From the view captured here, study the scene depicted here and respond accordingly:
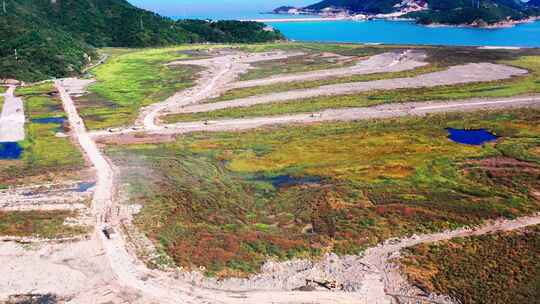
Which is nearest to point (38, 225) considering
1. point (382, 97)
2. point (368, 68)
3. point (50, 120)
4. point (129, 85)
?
point (50, 120)

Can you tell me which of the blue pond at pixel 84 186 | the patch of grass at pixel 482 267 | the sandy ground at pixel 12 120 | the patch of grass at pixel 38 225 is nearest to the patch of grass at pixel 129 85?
the sandy ground at pixel 12 120

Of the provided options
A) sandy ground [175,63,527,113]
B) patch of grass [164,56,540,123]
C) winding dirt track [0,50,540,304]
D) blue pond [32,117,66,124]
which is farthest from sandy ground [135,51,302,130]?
winding dirt track [0,50,540,304]

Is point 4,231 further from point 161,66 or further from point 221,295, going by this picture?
point 161,66

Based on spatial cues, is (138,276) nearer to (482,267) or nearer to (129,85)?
(482,267)

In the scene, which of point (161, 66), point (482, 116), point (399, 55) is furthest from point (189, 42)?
point (482, 116)

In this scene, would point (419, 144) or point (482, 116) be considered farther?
point (482, 116)

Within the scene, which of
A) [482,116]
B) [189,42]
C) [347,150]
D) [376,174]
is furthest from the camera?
[189,42]

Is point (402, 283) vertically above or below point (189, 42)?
below
